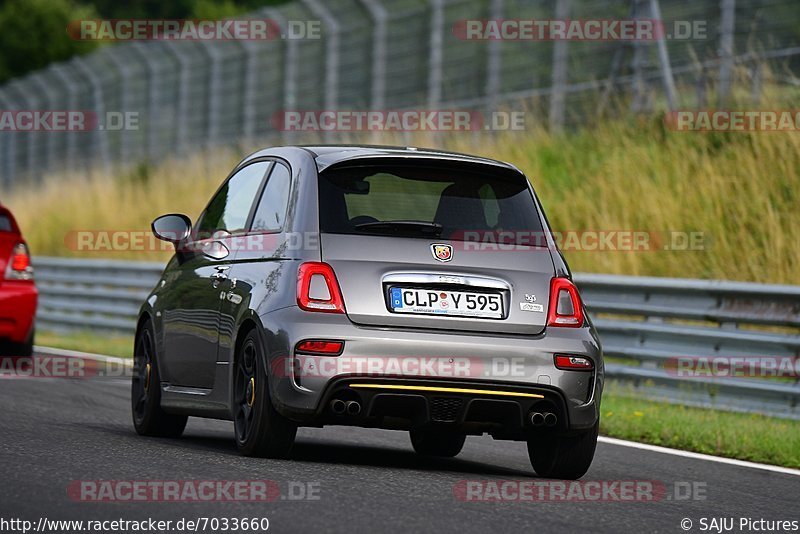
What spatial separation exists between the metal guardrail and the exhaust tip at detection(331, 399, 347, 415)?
5.14 metres

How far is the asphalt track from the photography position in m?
6.91

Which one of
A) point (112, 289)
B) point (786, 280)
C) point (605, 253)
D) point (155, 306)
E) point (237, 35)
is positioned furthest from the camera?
point (237, 35)

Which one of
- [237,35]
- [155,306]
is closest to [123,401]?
[155,306]

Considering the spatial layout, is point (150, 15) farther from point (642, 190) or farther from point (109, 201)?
point (642, 190)

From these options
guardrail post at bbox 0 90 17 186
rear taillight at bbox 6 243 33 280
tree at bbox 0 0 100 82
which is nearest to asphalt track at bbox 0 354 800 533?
rear taillight at bbox 6 243 33 280

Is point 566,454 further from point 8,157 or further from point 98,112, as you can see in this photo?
point 8,157

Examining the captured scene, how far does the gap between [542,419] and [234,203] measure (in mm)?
2357

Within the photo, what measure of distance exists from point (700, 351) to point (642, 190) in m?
5.41

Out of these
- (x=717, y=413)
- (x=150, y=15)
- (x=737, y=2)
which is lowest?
(x=717, y=413)

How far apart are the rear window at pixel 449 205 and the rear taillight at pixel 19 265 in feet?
24.1

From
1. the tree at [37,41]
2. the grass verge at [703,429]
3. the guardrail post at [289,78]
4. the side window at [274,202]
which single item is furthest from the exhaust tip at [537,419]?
the tree at [37,41]

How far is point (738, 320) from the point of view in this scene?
522 inches

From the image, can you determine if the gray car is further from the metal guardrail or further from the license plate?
the metal guardrail

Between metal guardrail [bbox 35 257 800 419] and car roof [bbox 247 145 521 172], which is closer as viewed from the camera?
car roof [bbox 247 145 521 172]
